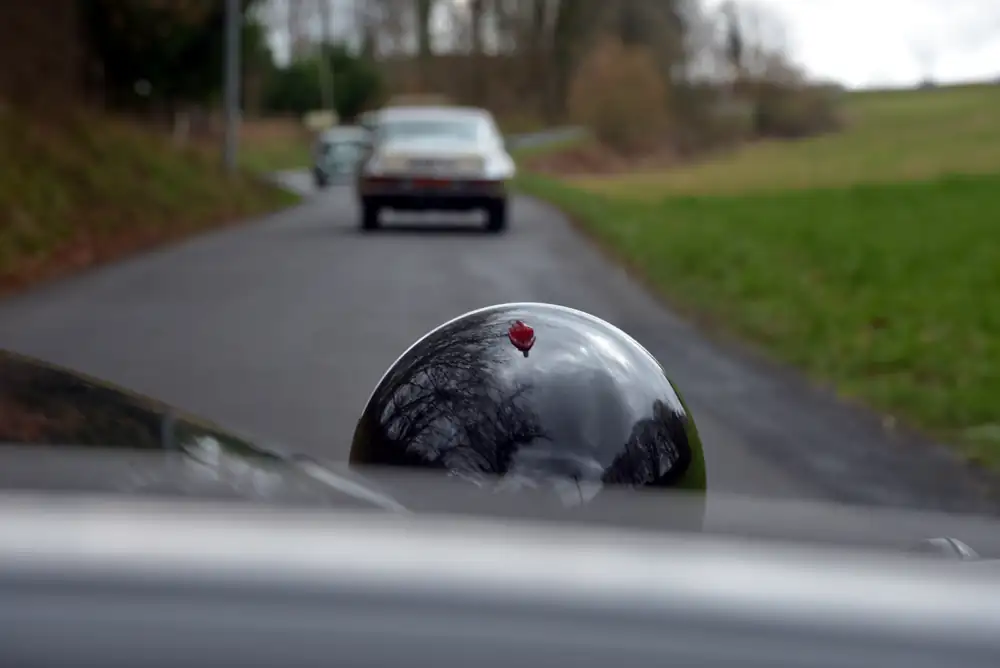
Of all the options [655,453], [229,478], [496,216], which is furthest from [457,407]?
[496,216]

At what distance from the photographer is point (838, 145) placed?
145 ft

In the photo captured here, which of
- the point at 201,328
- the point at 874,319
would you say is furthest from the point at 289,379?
the point at 874,319

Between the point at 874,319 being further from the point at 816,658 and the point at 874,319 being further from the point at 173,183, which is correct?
the point at 173,183

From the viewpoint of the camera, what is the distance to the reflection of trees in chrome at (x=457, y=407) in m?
3.04

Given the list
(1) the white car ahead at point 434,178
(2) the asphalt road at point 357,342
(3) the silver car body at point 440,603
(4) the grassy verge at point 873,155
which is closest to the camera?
(3) the silver car body at point 440,603

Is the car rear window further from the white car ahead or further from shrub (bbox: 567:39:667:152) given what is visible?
shrub (bbox: 567:39:667:152)

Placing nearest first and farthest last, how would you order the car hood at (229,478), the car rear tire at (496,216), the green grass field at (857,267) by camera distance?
the car hood at (229,478) → the green grass field at (857,267) → the car rear tire at (496,216)

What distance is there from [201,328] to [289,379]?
7.48 ft

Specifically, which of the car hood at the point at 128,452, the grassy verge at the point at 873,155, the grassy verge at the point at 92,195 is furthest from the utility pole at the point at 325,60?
the car hood at the point at 128,452

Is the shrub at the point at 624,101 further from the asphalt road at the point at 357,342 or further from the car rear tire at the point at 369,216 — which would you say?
the asphalt road at the point at 357,342

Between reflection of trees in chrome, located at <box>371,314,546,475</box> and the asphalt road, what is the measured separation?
2.92 m

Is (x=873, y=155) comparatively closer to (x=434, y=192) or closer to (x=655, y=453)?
(x=434, y=192)

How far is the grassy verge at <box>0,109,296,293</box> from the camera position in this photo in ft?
49.1

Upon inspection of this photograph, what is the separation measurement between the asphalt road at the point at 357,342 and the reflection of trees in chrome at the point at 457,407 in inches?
115
